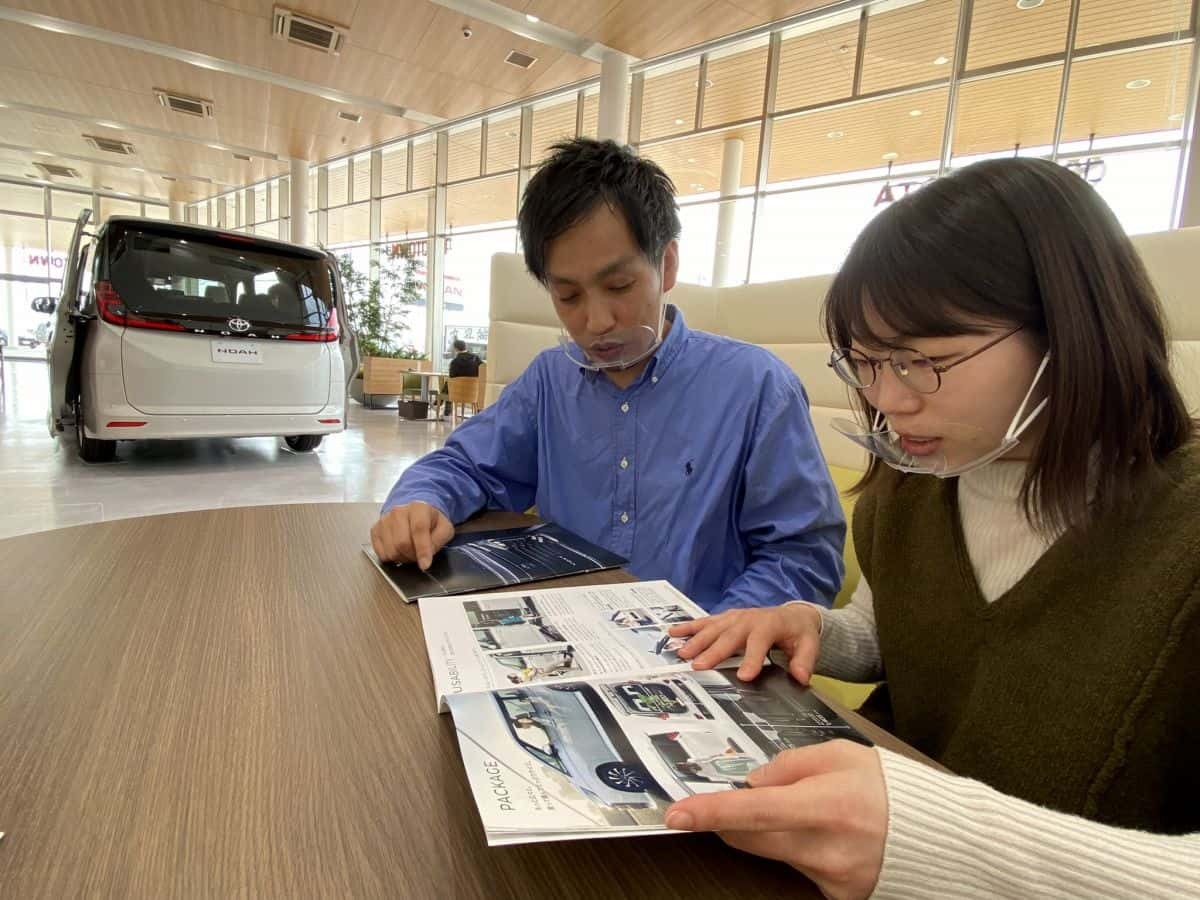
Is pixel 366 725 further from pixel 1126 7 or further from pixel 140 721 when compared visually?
pixel 1126 7

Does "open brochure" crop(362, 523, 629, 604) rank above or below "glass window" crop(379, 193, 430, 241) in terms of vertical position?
below

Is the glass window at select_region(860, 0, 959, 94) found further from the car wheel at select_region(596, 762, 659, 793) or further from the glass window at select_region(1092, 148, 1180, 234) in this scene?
the car wheel at select_region(596, 762, 659, 793)

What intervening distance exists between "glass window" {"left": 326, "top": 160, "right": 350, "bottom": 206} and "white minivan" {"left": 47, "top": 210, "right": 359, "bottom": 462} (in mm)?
8240

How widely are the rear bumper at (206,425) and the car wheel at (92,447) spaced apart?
12cm

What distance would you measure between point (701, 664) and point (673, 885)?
0.69ft

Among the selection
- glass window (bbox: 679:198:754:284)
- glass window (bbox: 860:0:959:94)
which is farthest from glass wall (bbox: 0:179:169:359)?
glass window (bbox: 860:0:959:94)

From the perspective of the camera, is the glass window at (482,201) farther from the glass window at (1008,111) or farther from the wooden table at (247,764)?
the wooden table at (247,764)

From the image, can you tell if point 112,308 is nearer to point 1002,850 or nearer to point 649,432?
point 649,432

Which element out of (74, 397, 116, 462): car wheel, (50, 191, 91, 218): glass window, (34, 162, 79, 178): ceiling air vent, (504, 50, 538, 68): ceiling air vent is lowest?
(74, 397, 116, 462): car wheel

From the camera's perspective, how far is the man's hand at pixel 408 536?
0.84 metres

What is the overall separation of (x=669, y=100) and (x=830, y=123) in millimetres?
1775

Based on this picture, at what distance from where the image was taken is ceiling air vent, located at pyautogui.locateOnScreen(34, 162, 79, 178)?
1167 cm

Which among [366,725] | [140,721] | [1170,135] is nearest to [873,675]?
[366,725]

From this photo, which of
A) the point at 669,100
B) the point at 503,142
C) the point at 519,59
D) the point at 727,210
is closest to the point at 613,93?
the point at 519,59
